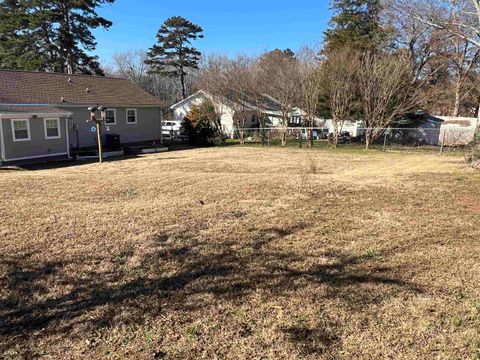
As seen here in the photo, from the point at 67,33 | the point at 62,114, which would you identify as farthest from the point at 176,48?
the point at 62,114

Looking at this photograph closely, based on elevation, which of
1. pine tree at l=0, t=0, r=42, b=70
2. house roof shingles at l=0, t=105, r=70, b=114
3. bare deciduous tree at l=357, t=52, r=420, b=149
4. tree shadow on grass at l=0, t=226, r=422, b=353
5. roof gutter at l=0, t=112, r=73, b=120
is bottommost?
tree shadow on grass at l=0, t=226, r=422, b=353

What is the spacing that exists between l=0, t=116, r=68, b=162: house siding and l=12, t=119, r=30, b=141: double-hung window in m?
0.12

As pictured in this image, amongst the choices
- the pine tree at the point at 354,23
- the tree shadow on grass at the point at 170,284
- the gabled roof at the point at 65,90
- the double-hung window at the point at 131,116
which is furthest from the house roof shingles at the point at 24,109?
the pine tree at the point at 354,23

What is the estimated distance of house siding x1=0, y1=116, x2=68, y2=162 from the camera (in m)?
13.6

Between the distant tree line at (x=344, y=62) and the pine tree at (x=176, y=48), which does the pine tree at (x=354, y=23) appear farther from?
the pine tree at (x=176, y=48)

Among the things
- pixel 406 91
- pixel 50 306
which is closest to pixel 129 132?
pixel 406 91

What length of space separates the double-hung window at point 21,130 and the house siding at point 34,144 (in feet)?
0.41

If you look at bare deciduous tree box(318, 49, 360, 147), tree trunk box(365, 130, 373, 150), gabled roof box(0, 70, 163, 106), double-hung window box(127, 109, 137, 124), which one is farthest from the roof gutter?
tree trunk box(365, 130, 373, 150)

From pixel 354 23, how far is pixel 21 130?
91.0 feet

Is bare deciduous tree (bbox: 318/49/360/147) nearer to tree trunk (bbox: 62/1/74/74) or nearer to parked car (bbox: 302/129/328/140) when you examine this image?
parked car (bbox: 302/129/328/140)

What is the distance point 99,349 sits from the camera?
277 cm

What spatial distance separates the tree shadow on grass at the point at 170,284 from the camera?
313 centimetres

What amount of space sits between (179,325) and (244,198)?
174 inches

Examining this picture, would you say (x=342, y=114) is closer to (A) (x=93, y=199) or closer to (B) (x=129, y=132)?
(B) (x=129, y=132)
